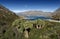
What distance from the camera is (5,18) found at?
43.2 metres

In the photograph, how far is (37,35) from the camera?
32875mm

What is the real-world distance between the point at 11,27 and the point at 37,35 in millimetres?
7279

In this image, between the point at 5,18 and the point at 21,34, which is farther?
the point at 5,18

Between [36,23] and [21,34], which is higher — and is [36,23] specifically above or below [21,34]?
above

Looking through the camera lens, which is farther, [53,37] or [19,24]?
[19,24]

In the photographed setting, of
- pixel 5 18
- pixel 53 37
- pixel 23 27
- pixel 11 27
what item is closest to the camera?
pixel 53 37

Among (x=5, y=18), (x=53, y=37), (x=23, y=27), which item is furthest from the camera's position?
(x=5, y=18)

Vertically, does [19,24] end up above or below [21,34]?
above

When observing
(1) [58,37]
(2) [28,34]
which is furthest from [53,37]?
(2) [28,34]

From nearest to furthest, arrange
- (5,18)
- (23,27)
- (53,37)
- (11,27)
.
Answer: (53,37), (23,27), (11,27), (5,18)

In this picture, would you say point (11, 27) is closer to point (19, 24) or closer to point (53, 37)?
point (19, 24)

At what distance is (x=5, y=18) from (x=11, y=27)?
8.03 m

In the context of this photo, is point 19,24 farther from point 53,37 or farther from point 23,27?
point 53,37

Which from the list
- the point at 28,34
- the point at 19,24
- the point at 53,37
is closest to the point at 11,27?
the point at 19,24
